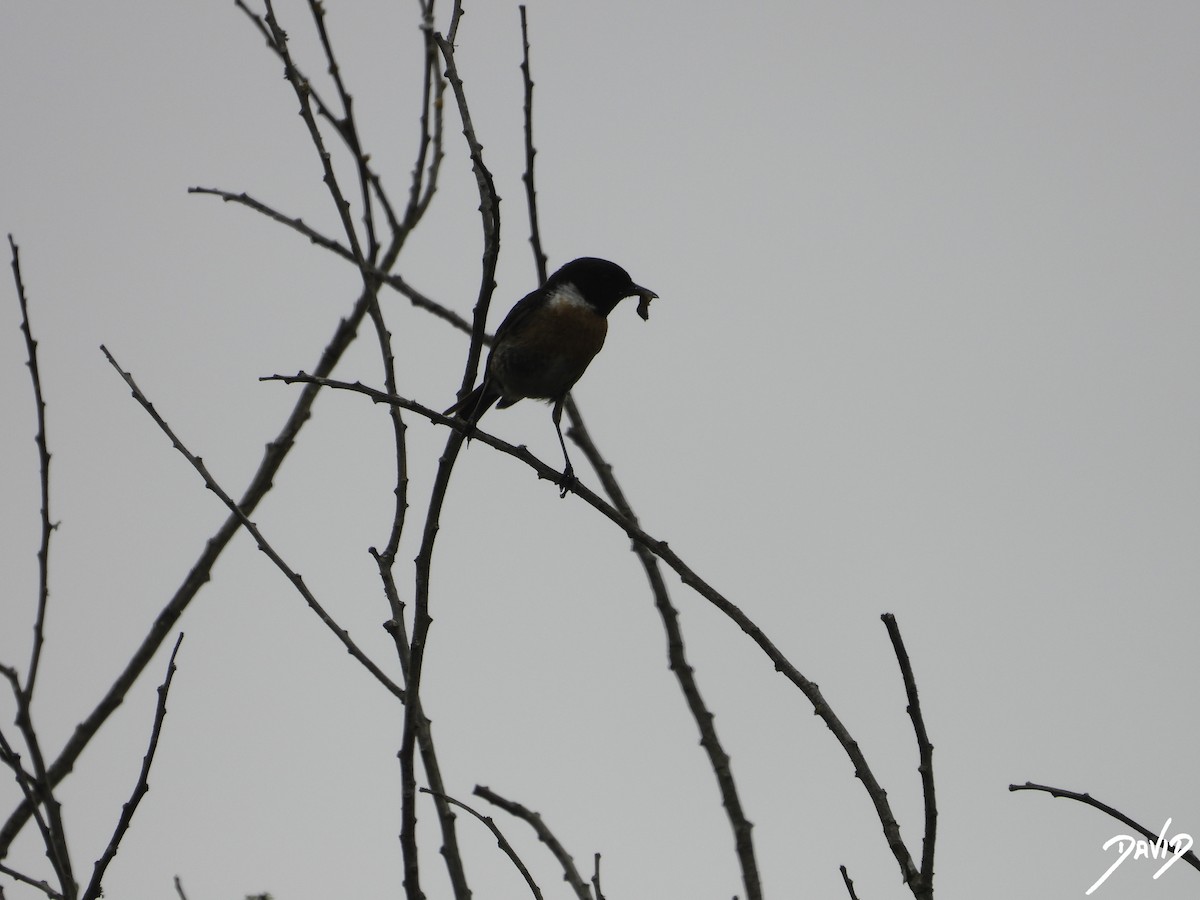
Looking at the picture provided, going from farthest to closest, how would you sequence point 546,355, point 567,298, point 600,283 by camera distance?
1. point 600,283
2. point 567,298
3. point 546,355

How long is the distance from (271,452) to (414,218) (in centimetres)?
85

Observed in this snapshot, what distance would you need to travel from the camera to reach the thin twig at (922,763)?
2285 mm

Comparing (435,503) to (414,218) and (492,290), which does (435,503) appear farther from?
(414,218)

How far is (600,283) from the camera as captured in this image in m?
6.50

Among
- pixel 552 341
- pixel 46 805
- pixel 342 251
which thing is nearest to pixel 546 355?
pixel 552 341

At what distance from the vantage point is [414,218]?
405 cm

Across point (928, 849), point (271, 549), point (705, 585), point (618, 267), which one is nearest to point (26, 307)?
point (271, 549)

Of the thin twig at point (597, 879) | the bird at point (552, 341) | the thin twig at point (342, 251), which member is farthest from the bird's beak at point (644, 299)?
the thin twig at point (597, 879)

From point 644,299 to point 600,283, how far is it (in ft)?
1.00

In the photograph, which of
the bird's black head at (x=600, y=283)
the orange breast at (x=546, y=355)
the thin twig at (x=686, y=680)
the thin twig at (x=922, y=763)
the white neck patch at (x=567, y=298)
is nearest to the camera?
the thin twig at (x=922, y=763)

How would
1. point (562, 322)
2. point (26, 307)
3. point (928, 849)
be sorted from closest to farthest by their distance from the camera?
1. point (928, 849)
2. point (26, 307)
3. point (562, 322)

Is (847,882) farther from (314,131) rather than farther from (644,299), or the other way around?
(644,299)

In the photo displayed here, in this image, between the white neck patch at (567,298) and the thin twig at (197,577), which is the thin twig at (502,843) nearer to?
the thin twig at (197,577)

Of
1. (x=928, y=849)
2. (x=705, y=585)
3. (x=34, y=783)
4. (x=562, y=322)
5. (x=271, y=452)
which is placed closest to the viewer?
(x=928, y=849)
